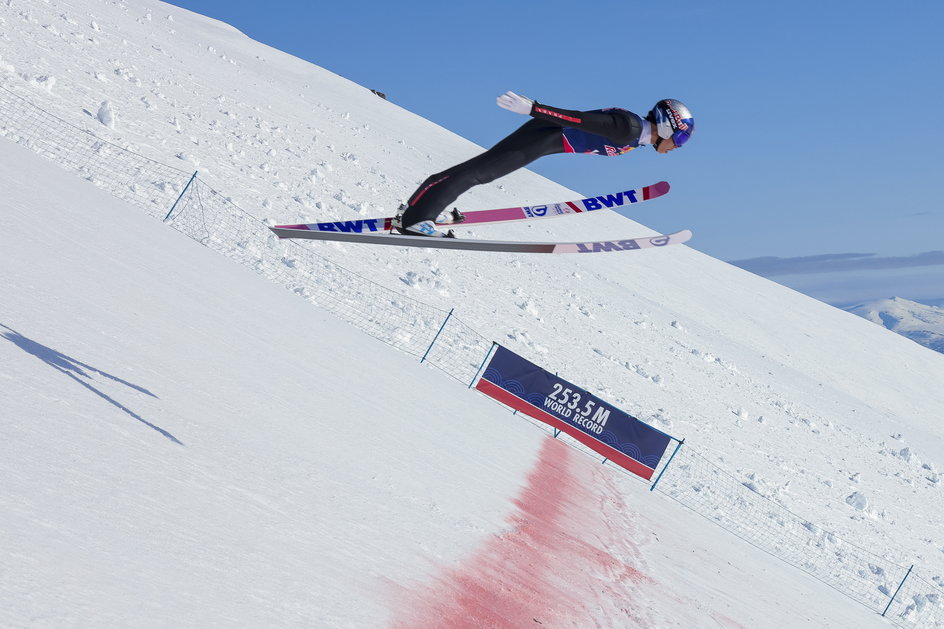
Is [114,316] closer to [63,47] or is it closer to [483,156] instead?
[483,156]

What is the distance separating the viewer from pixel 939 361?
1854 inches

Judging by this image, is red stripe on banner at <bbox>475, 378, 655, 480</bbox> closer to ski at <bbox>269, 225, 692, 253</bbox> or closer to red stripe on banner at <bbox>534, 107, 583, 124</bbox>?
ski at <bbox>269, 225, 692, 253</bbox>

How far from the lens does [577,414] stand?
53.3 ft

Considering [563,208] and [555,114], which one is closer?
[555,114]

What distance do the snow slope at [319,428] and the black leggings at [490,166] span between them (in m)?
2.29

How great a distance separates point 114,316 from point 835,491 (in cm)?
1962

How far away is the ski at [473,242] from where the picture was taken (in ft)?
22.1

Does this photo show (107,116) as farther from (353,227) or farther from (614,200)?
(614,200)

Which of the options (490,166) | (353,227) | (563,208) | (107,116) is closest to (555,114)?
(490,166)

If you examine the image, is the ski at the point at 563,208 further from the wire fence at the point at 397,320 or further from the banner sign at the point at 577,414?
the banner sign at the point at 577,414

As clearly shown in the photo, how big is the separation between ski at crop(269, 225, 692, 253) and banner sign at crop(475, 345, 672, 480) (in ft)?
28.5

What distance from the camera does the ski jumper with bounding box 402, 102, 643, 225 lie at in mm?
6020

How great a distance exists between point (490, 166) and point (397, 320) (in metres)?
12.9

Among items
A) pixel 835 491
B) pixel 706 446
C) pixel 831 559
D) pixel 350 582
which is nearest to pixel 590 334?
pixel 706 446
